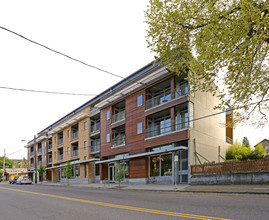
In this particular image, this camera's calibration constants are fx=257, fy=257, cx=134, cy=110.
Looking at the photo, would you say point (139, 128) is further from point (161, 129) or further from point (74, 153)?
point (74, 153)

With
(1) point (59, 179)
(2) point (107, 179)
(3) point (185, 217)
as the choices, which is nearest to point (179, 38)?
(3) point (185, 217)

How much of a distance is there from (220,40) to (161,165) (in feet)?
56.2

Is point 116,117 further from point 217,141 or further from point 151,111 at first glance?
point 217,141

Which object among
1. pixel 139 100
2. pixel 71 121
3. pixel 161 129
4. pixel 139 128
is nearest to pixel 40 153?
pixel 71 121

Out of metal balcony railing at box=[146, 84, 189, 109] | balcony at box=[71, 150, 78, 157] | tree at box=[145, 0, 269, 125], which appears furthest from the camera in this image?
balcony at box=[71, 150, 78, 157]

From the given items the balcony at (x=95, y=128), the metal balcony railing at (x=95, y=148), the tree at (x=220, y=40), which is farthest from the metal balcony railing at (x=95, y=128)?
the tree at (x=220, y=40)

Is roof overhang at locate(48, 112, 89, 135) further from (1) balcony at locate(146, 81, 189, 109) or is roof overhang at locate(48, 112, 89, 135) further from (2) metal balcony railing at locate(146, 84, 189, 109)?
(2) metal balcony railing at locate(146, 84, 189, 109)

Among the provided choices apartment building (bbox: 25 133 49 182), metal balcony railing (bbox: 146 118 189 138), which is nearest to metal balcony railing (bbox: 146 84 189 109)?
metal balcony railing (bbox: 146 118 189 138)

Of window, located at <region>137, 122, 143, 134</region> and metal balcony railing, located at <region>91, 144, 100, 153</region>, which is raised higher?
window, located at <region>137, 122, 143, 134</region>

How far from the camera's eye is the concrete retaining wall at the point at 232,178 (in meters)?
16.2

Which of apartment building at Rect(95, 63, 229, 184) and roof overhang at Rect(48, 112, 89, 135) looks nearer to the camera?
apartment building at Rect(95, 63, 229, 184)

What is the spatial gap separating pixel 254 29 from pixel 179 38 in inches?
123

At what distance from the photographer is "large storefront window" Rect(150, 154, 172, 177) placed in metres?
A: 24.2

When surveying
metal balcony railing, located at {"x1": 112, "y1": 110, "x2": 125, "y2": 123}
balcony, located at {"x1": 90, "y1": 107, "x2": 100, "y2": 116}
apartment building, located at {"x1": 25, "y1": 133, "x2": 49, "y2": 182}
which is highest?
balcony, located at {"x1": 90, "y1": 107, "x2": 100, "y2": 116}
